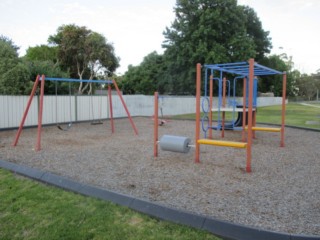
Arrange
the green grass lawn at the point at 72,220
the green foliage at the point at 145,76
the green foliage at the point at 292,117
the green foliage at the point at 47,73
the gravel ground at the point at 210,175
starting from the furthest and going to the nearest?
the green foliage at the point at 145,76 < the green foliage at the point at 47,73 < the green foliage at the point at 292,117 < the gravel ground at the point at 210,175 < the green grass lawn at the point at 72,220

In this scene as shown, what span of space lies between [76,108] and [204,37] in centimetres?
1415

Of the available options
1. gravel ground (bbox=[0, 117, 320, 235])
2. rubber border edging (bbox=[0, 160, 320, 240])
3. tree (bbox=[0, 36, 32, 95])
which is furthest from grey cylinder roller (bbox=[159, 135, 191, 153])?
tree (bbox=[0, 36, 32, 95])

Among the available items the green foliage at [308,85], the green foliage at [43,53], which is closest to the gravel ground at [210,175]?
the green foliage at [43,53]

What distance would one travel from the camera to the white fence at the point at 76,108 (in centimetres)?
1083

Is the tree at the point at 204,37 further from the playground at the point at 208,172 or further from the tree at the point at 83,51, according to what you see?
the playground at the point at 208,172

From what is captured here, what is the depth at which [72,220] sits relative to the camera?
3.10 m

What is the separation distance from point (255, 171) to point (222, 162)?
79 centimetres

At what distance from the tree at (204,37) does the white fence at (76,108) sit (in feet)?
14.5

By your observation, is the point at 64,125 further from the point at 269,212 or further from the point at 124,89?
the point at 124,89

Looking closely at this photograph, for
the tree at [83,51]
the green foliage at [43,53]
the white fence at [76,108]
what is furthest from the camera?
the green foliage at [43,53]

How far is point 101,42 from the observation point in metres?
23.9

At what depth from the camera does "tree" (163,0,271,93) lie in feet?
75.7

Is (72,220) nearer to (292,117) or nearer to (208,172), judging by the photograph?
(208,172)

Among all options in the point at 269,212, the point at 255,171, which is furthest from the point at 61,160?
the point at 269,212
